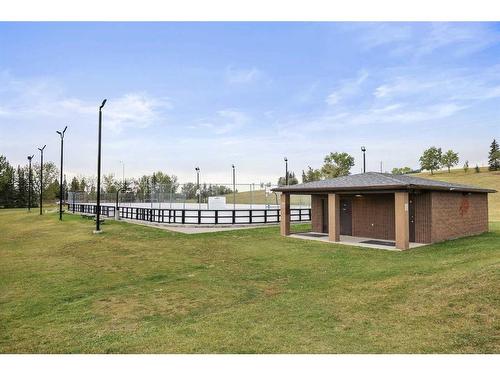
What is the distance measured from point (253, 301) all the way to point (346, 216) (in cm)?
1271

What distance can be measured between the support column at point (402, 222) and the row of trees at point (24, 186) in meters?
80.0

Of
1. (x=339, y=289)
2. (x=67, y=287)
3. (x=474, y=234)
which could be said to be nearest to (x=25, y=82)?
(x=67, y=287)

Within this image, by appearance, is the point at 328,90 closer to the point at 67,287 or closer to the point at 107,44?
the point at 107,44

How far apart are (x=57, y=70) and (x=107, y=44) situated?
7.63 metres

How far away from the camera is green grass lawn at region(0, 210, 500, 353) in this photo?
5094 mm

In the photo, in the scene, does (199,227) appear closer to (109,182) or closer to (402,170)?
(109,182)

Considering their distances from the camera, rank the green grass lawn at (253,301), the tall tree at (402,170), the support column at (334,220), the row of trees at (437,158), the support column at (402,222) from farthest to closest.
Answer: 1. the tall tree at (402,170)
2. the row of trees at (437,158)
3. the support column at (334,220)
4. the support column at (402,222)
5. the green grass lawn at (253,301)

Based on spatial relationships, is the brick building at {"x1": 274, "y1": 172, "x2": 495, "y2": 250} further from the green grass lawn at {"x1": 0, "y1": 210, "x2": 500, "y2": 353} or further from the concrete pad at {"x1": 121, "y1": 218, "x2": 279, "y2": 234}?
the concrete pad at {"x1": 121, "y1": 218, "x2": 279, "y2": 234}

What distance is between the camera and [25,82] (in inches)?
749

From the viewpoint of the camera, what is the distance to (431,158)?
10362 cm

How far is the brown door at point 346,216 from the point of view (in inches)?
742

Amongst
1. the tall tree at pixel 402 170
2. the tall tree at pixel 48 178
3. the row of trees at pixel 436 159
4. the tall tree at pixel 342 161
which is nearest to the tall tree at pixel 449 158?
the row of trees at pixel 436 159

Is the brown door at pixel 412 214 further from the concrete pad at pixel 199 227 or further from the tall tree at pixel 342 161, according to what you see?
the tall tree at pixel 342 161

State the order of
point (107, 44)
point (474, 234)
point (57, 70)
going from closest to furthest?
point (107, 44), point (57, 70), point (474, 234)
